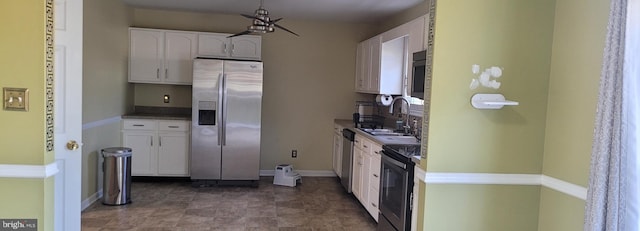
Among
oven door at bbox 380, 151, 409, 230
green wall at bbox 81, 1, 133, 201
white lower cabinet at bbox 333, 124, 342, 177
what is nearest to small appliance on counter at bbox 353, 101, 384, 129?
white lower cabinet at bbox 333, 124, 342, 177

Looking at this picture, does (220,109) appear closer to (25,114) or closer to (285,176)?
(285,176)

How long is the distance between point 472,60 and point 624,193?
37.4 inches

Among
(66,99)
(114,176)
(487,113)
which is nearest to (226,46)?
(114,176)

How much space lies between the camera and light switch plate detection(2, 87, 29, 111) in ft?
7.09

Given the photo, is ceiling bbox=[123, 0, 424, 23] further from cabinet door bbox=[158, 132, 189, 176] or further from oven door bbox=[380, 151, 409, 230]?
oven door bbox=[380, 151, 409, 230]

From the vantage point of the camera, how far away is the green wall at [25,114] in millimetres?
2125

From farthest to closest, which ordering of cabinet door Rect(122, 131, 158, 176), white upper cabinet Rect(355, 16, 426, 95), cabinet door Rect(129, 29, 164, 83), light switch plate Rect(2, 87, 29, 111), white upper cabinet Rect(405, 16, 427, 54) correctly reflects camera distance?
1. cabinet door Rect(129, 29, 164, 83)
2. cabinet door Rect(122, 131, 158, 176)
3. white upper cabinet Rect(355, 16, 426, 95)
4. white upper cabinet Rect(405, 16, 427, 54)
5. light switch plate Rect(2, 87, 29, 111)

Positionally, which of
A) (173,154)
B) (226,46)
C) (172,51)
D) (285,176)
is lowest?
(285,176)

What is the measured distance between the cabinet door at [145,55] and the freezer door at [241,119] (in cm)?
109

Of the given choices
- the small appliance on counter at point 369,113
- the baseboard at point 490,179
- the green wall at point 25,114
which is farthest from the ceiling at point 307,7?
the green wall at point 25,114

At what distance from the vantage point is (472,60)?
2.31 meters

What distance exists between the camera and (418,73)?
3.60 m

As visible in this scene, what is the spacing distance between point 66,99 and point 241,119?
9.01 ft

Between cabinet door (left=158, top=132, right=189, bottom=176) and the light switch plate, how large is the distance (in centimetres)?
334
